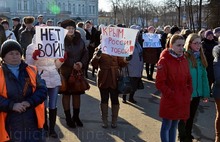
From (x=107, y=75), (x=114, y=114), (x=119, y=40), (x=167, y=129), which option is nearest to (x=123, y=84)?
(x=107, y=75)

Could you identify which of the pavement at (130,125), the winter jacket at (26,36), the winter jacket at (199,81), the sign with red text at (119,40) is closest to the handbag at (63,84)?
the pavement at (130,125)

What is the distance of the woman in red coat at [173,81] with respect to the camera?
14.0ft

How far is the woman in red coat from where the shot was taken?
4.27 meters

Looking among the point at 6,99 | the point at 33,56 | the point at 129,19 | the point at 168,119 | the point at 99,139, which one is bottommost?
the point at 99,139

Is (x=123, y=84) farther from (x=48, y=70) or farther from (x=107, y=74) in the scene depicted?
(x=48, y=70)

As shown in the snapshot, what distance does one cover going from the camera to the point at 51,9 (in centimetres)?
7844

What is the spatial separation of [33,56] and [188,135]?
277 cm

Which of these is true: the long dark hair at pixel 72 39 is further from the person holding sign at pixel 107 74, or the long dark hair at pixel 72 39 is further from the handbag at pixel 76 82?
the handbag at pixel 76 82

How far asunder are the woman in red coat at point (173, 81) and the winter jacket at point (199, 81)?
594 mm

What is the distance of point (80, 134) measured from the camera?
5578 mm

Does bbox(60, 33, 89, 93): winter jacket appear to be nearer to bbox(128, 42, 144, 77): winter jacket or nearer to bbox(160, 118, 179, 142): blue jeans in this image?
bbox(160, 118, 179, 142): blue jeans

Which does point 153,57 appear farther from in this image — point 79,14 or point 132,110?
point 79,14

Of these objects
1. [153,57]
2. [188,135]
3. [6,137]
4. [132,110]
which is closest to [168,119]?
[188,135]

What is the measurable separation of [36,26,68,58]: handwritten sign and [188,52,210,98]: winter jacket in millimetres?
2090
